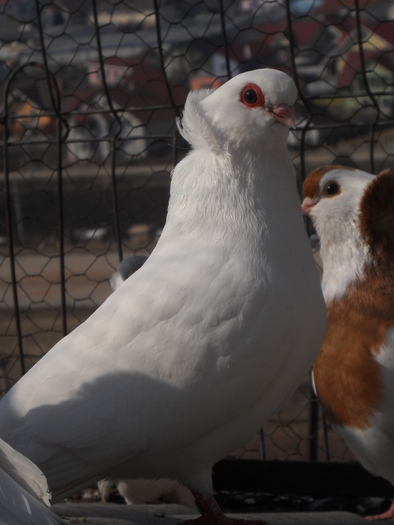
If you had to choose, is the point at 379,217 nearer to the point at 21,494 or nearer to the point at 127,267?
the point at 127,267

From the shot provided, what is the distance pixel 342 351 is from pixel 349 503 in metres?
0.75

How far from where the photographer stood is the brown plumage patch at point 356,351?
203cm

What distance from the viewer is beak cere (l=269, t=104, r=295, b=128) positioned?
172 centimetres

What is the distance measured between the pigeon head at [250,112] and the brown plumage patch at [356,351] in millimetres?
538

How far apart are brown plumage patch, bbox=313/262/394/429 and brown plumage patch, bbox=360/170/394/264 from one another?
47 millimetres

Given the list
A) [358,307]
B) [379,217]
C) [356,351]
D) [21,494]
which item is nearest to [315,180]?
[379,217]

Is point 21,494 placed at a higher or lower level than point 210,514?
higher

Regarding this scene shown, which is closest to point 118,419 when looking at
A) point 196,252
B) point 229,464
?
point 196,252

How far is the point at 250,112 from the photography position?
5.66 ft

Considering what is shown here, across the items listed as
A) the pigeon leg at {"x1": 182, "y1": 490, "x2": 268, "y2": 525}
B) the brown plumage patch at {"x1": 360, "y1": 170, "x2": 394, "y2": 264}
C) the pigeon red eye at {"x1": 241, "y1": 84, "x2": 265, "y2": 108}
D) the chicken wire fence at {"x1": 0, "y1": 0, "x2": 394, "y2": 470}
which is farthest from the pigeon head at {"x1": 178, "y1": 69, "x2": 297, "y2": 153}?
the chicken wire fence at {"x1": 0, "y1": 0, "x2": 394, "y2": 470}

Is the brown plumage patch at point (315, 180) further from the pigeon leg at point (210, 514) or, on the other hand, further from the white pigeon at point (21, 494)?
the white pigeon at point (21, 494)

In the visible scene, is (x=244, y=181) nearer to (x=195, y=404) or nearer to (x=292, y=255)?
(x=292, y=255)

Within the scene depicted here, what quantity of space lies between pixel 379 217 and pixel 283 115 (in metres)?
0.54

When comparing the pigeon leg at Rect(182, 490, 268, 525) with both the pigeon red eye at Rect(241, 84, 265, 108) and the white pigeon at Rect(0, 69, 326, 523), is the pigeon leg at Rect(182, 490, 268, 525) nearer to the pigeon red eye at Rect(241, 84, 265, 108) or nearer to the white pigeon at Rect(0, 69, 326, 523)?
the white pigeon at Rect(0, 69, 326, 523)
